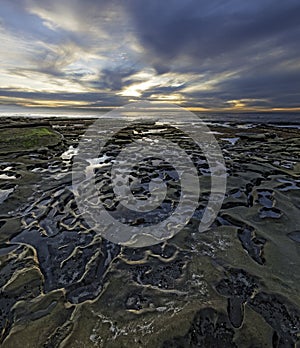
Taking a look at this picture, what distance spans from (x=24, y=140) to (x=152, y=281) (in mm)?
13896

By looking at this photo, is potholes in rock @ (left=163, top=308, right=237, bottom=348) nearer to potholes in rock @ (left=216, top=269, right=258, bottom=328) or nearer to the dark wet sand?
the dark wet sand

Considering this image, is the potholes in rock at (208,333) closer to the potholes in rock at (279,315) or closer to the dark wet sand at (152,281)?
the dark wet sand at (152,281)

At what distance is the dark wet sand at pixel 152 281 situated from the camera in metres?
2.80

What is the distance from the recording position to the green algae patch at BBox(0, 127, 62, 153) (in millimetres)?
13199

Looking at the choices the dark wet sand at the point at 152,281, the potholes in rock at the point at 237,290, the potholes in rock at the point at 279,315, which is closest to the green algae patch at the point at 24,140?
the dark wet sand at the point at 152,281

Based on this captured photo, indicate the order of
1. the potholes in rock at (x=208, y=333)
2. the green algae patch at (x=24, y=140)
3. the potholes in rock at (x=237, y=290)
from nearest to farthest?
1. the potholes in rock at (x=208, y=333)
2. the potholes in rock at (x=237, y=290)
3. the green algae patch at (x=24, y=140)

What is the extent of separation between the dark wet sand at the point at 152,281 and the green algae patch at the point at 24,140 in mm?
7862

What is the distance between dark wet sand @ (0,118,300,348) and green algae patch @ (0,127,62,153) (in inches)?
310

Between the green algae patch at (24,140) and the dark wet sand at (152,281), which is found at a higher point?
the dark wet sand at (152,281)

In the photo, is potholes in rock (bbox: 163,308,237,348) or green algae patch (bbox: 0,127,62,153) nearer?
potholes in rock (bbox: 163,308,237,348)

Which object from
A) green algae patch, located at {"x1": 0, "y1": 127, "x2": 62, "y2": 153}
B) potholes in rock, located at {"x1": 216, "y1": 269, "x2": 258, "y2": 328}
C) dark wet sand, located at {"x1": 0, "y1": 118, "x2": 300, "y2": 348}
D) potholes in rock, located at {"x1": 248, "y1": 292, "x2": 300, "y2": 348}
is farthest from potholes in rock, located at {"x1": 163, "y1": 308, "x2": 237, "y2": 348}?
green algae patch, located at {"x1": 0, "y1": 127, "x2": 62, "y2": 153}

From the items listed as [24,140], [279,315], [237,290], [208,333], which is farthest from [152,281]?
[24,140]

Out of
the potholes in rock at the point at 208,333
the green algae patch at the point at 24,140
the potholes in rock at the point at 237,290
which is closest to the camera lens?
the potholes in rock at the point at 208,333

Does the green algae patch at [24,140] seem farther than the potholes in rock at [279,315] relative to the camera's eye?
Yes
